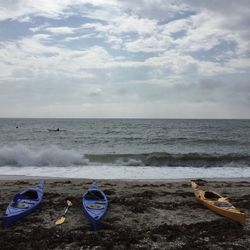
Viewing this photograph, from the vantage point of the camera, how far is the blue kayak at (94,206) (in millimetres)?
7734

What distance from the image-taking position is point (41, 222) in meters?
8.11

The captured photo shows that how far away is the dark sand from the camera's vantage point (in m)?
6.74

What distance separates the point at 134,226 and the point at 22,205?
317 cm

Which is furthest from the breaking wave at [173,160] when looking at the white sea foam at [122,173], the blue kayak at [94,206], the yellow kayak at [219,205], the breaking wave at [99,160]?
the blue kayak at [94,206]

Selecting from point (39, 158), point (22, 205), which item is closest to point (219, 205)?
point (22, 205)

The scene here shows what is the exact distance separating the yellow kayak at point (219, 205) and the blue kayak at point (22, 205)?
4811 millimetres

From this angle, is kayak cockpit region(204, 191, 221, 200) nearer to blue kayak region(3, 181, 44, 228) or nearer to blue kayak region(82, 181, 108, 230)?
blue kayak region(82, 181, 108, 230)

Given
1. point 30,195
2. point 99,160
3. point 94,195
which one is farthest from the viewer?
point 99,160

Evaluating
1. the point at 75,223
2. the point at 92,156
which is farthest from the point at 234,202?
the point at 92,156

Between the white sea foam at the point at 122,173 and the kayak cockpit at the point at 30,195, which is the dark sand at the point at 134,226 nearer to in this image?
the kayak cockpit at the point at 30,195

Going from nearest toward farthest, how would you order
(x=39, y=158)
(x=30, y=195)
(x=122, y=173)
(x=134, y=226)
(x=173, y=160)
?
1. (x=134, y=226)
2. (x=30, y=195)
3. (x=122, y=173)
4. (x=39, y=158)
5. (x=173, y=160)

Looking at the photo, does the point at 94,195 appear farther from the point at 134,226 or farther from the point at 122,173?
the point at 122,173

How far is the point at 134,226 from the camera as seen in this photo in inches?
309

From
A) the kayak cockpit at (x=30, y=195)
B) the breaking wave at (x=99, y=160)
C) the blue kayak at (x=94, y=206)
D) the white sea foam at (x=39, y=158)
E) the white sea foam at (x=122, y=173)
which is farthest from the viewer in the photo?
the breaking wave at (x=99, y=160)
